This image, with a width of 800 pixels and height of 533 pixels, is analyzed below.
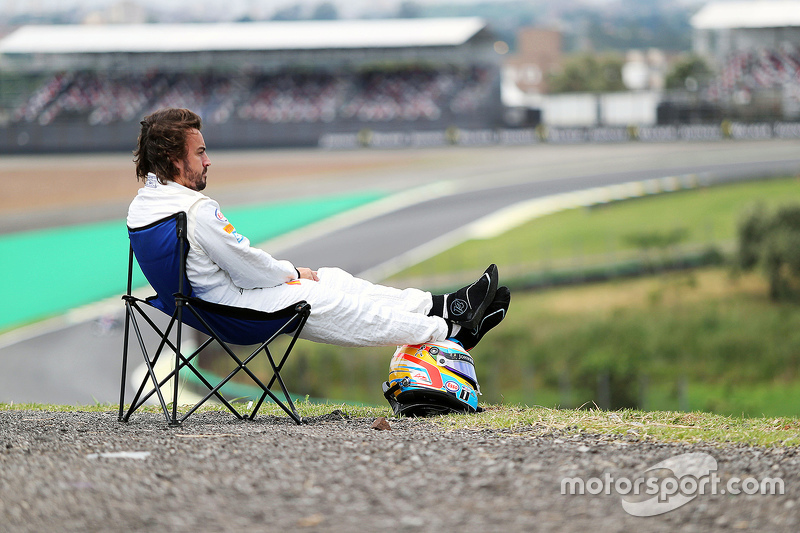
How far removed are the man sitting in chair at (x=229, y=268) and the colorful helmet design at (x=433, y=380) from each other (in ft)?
0.53

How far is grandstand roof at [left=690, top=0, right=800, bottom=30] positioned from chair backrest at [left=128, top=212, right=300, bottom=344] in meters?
45.8

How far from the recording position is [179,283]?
14.2ft

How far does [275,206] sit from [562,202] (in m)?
11.4

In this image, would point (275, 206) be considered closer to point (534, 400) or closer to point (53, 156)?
point (53, 156)

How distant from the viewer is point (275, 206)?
3734 centimetres

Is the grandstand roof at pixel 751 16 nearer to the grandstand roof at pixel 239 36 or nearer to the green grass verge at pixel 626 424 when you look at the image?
the grandstand roof at pixel 239 36

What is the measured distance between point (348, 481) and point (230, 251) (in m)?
1.65

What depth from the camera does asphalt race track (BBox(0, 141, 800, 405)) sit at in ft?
98.8

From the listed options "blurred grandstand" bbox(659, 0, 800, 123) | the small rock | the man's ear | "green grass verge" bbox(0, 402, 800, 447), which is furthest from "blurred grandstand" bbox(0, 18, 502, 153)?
the small rock

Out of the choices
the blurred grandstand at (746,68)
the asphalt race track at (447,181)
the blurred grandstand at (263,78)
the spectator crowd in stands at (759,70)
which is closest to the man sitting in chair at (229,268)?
the asphalt race track at (447,181)

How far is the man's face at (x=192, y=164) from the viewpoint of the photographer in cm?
454

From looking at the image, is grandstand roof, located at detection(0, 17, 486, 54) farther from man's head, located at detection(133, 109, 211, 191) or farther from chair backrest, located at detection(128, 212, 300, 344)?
chair backrest, located at detection(128, 212, 300, 344)

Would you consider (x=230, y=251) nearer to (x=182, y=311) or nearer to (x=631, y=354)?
(x=182, y=311)

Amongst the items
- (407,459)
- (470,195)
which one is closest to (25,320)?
(470,195)
